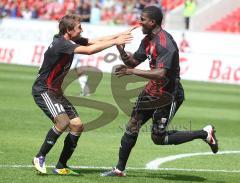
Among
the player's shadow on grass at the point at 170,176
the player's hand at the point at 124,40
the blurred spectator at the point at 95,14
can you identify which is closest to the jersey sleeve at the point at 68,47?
the player's hand at the point at 124,40

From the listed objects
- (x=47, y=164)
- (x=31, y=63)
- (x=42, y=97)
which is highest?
(x=42, y=97)

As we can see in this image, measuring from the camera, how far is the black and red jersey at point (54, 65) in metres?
10.4

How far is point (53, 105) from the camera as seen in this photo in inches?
415

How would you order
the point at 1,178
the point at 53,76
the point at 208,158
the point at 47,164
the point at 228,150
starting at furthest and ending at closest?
the point at 228,150 < the point at 208,158 < the point at 47,164 < the point at 53,76 < the point at 1,178

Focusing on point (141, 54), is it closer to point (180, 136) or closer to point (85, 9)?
point (180, 136)

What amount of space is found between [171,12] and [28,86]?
1585 centimetres

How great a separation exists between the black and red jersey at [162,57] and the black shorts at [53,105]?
46.3 inches

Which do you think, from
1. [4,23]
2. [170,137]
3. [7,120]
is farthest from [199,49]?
[170,137]

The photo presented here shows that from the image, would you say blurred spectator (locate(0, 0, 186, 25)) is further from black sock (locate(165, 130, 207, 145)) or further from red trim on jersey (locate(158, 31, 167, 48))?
red trim on jersey (locate(158, 31, 167, 48))

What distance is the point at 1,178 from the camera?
9.89 meters

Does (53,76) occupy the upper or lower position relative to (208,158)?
upper

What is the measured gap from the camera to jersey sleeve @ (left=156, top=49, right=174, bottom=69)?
10234 mm

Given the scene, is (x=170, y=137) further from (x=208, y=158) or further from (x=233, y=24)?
(x=233, y=24)

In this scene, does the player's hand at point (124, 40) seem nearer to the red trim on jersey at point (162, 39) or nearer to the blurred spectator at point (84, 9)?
the red trim on jersey at point (162, 39)
